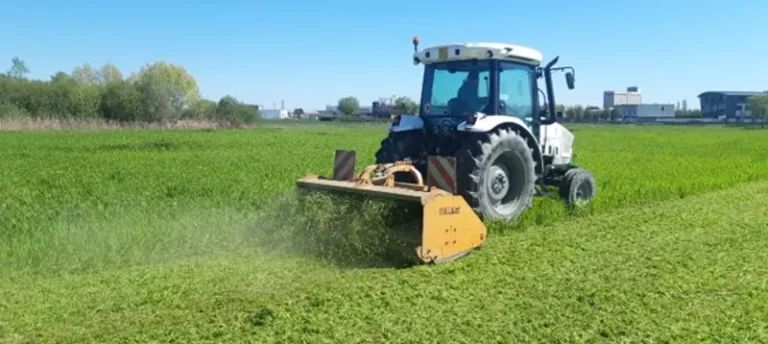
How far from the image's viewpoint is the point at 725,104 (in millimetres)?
114688

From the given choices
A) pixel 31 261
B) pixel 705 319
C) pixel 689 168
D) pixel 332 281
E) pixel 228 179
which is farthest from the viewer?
pixel 689 168

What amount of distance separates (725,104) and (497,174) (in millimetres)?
124635

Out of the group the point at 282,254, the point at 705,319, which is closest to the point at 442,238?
the point at 282,254

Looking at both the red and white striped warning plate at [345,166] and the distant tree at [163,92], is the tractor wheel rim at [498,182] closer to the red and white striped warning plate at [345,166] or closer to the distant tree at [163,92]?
the red and white striped warning plate at [345,166]

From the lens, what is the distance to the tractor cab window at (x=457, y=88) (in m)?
7.84

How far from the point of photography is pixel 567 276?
535 centimetres

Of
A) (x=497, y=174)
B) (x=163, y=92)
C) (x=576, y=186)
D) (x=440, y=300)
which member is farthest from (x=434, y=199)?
(x=163, y=92)

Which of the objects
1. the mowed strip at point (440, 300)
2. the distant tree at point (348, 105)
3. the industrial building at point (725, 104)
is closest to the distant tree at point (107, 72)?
the distant tree at point (348, 105)

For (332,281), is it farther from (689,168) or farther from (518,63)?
(689,168)

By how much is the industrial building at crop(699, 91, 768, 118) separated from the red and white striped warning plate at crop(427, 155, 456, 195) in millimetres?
117449

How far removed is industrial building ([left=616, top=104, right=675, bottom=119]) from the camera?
110750mm

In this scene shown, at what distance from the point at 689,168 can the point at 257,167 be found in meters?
10.7

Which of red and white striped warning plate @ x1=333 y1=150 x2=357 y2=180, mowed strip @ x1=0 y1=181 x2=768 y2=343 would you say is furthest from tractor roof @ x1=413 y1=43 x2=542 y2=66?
mowed strip @ x1=0 y1=181 x2=768 y2=343

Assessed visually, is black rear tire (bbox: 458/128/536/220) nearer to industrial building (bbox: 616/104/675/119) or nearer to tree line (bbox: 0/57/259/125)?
tree line (bbox: 0/57/259/125)
